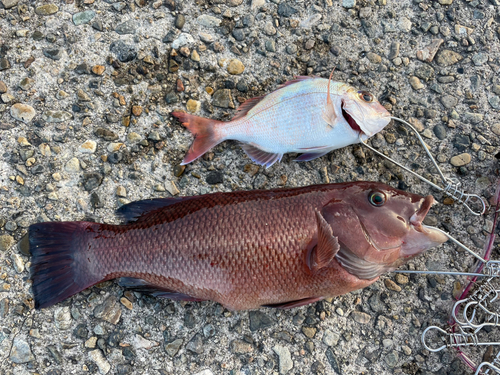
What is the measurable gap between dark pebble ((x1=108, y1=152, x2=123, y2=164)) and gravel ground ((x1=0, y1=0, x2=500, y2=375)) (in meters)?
0.02

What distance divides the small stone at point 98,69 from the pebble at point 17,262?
1.45 m

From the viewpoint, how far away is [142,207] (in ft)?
7.85

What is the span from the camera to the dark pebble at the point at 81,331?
2.51m

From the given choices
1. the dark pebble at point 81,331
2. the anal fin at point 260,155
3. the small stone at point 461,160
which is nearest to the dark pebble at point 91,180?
the dark pebble at point 81,331

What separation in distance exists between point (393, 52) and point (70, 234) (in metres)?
2.75

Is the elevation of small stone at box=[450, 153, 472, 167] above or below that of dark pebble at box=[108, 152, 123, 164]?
above

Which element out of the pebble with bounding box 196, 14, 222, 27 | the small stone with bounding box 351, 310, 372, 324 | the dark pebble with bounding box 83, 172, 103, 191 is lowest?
the small stone with bounding box 351, 310, 372, 324

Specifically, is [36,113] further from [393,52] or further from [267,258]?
[393,52]

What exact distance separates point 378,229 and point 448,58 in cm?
165

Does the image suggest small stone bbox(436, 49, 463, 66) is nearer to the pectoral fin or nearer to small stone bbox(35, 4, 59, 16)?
the pectoral fin

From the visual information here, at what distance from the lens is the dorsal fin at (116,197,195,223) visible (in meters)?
2.38

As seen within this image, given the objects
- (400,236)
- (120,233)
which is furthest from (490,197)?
(120,233)

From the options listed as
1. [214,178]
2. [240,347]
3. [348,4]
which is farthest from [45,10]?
[240,347]

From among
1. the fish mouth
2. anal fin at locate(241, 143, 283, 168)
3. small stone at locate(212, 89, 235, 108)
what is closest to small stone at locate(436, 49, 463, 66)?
the fish mouth
